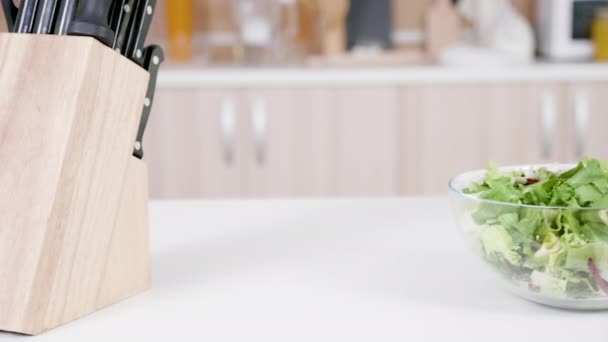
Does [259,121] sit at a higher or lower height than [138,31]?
lower

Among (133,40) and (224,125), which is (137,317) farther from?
(224,125)

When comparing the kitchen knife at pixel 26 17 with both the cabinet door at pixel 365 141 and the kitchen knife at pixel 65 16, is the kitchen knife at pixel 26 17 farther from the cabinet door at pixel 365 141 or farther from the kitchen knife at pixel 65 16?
the cabinet door at pixel 365 141

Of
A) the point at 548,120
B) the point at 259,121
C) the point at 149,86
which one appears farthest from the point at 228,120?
the point at 149,86

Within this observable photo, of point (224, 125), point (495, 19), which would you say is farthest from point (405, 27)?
point (224, 125)

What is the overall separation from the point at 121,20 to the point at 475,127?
1.99 m

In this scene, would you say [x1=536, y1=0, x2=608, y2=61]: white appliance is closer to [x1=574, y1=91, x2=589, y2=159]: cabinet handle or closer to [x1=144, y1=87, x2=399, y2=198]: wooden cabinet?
[x1=574, y1=91, x2=589, y2=159]: cabinet handle

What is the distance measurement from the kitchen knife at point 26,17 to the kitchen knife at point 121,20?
0.08 m

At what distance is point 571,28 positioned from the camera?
9.45 ft

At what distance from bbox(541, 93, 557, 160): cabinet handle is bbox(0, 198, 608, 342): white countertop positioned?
5.16 feet

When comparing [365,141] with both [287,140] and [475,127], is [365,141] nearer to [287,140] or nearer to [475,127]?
[287,140]

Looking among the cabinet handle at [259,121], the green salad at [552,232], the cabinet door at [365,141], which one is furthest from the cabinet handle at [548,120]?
the green salad at [552,232]

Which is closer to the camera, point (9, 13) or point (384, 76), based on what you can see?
point (9, 13)

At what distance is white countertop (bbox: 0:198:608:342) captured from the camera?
0.79 metres

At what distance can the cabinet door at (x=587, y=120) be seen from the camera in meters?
2.70
